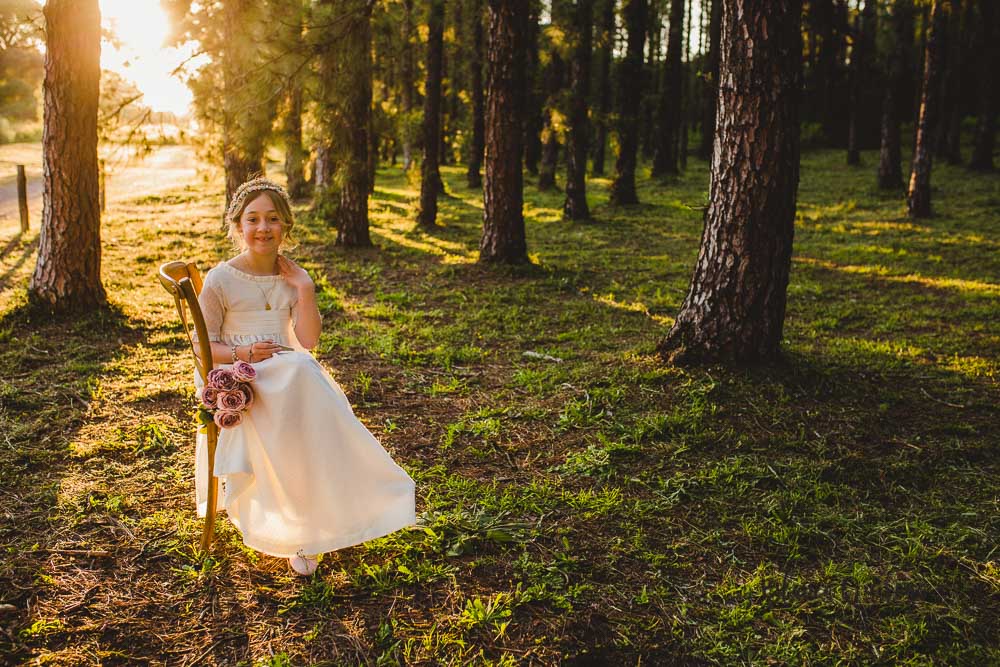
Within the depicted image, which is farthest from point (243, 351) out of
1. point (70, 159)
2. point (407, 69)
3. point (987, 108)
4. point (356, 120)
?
point (987, 108)

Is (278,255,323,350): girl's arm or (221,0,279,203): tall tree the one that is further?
(221,0,279,203): tall tree

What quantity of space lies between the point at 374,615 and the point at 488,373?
3.40 m

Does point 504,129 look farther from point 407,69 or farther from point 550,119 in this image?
point 407,69

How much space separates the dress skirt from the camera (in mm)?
3072

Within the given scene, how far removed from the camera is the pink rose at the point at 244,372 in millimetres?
2979

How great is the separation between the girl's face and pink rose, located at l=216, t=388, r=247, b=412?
2.55 feet

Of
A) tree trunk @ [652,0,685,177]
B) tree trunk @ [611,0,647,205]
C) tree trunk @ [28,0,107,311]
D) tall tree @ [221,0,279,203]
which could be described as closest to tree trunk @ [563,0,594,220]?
tree trunk @ [611,0,647,205]

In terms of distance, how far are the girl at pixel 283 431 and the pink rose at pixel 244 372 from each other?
7cm

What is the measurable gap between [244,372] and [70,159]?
19.1ft

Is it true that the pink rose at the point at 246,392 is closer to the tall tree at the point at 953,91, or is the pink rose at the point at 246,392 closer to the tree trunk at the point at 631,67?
the tree trunk at the point at 631,67

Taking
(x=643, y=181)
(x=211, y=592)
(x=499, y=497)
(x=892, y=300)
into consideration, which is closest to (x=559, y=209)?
(x=643, y=181)

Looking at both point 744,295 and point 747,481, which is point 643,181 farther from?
point 747,481

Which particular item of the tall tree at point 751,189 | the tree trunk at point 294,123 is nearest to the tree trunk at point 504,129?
the tree trunk at point 294,123

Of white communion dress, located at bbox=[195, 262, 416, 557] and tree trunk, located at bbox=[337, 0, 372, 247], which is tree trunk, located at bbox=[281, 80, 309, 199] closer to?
tree trunk, located at bbox=[337, 0, 372, 247]
